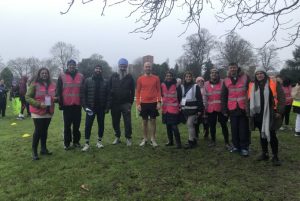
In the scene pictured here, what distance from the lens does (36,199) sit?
5.86 metres

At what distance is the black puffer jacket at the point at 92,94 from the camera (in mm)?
8758

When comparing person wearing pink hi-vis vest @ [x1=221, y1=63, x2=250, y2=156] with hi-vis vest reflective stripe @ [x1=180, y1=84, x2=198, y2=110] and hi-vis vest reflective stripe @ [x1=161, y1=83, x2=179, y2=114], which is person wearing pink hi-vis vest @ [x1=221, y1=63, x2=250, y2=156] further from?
hi-vis vest reflective stripe @ [x1=161, y1=83, x2=179, y2=114]

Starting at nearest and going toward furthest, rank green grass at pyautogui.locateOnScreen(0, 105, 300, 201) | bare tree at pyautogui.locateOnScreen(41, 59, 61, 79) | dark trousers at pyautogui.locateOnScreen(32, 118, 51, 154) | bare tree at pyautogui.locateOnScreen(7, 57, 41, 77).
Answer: green grass at pyautogui.locateOnScreen(0, 105, 300, 201), dark trousers at pyautogui.locateOnScreen(32, 118, 51, 154), bare tree at pyautogui.locateOnScreen(41, 59, 61, 79), bare tree at pyautogui.locateOnScreen(7, 57, 41, 77)

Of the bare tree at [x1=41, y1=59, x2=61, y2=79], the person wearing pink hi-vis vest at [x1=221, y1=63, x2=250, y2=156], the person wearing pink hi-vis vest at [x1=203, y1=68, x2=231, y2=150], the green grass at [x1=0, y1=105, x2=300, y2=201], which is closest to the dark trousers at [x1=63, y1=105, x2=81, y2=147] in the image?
the green grass at [x1=0, y1=105, x2=300, y2=201]

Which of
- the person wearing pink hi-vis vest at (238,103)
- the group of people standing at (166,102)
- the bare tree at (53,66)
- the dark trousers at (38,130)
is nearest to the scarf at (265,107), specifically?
the group of people standing at (166,102)

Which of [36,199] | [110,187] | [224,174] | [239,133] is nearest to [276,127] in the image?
[239,133]

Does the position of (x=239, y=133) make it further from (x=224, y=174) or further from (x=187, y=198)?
(x=187, y=198)

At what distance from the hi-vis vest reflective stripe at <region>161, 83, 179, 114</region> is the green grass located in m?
1.00

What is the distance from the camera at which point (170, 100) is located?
916 cm

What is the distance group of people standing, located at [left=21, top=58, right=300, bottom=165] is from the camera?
7.66 m

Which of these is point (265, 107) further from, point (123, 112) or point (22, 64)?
point (22, 64)

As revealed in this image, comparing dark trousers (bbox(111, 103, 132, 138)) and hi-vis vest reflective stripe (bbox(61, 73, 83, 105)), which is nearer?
hi-vis vest reflective stripe (bbox(61, 73, 83, 105))

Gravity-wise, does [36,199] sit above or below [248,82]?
below

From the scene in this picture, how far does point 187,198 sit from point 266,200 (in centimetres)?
120
